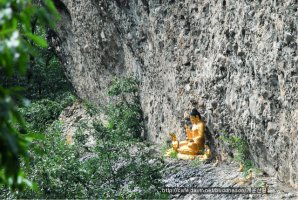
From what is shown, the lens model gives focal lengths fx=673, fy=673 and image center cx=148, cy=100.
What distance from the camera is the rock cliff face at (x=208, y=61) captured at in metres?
8.72

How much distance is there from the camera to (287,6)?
326 inches

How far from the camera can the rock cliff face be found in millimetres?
8719

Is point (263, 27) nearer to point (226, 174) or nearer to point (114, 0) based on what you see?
point (226, 174)

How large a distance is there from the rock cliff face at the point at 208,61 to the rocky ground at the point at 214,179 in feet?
0.67

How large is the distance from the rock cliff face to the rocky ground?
0.21 meters

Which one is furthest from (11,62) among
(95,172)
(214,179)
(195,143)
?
(195,143)

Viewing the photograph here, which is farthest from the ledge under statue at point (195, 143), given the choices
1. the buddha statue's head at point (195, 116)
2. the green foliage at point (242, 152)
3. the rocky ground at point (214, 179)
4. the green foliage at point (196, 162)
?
the green foliage at point (242, 152)

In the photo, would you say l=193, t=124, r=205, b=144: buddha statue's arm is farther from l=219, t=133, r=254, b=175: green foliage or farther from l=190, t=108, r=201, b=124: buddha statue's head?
l=219, t=133, r=254, b=175: green foliage

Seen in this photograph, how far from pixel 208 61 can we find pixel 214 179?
2126 millimetres

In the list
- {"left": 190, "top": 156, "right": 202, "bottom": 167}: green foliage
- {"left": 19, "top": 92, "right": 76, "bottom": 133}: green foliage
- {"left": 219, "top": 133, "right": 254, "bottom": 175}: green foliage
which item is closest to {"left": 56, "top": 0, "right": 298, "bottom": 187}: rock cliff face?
{"left": 219, "top": 133, "right": 254, "bottom": 175}: green foliage

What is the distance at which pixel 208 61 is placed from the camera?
10953 millimetres

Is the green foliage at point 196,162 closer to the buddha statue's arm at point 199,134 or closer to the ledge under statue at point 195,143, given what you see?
the ledge under statue at point 195,143

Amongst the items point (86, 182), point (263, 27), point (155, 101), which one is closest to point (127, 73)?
point (155, 101)

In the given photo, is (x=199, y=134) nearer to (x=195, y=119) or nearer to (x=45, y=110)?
(x=195, y=119)
